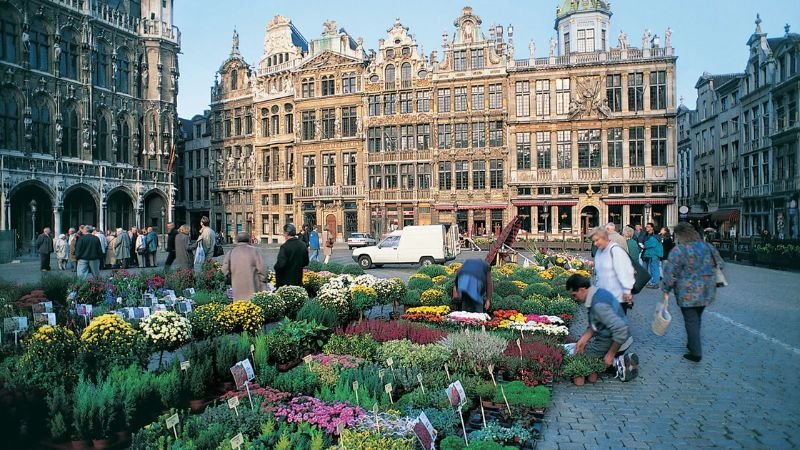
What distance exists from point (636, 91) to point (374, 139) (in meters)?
23.2

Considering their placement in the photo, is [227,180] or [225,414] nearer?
[225,414]

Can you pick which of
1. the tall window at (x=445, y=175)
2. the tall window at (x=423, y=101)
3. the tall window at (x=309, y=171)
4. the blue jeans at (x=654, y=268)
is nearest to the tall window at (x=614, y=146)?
the tall window at (x=445, y=175)

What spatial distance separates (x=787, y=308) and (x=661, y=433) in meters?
10.4

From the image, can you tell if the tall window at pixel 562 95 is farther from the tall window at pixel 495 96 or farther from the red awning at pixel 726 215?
the red awning at pixel 726 215

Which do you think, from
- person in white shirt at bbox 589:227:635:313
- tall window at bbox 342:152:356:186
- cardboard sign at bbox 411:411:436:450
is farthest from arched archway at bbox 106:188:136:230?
cardboard sign at bbox 411:411:436:450

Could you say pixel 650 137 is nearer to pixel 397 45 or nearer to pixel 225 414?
pixel 397 45

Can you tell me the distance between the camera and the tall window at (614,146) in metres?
44.0

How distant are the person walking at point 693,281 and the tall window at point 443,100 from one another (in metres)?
40.5

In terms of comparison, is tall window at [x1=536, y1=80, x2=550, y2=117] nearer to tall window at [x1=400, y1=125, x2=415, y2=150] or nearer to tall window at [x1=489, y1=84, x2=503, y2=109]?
tall window at [x1=489, y1=84, x2=503, y2=109]

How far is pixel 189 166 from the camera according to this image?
211 ft

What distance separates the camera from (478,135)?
47625 millimetres

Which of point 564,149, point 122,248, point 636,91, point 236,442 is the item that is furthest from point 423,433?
point 636,91

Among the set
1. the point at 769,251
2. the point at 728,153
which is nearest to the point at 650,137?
the point at 728,153

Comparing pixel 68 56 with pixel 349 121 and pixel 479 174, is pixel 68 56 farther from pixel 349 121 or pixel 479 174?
pixel 479 174
